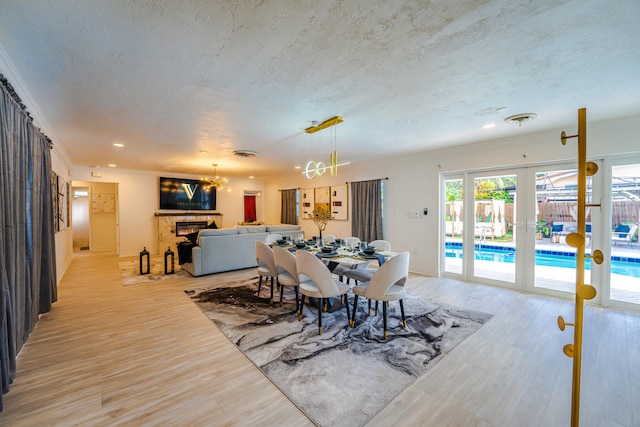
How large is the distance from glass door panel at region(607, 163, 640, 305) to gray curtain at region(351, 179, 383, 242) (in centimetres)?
365

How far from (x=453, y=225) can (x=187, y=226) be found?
295 inches

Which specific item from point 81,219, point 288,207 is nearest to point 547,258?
point 288,207

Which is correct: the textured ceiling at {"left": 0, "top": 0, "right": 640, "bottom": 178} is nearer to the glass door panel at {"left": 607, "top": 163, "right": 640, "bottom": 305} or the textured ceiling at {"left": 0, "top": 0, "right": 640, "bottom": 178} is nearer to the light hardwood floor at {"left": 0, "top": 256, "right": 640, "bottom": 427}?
the glass door panel at {"left": 607, "top": 163, "right": 640, "bottom": 305}

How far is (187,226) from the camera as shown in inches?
327

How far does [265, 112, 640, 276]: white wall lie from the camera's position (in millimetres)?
3518

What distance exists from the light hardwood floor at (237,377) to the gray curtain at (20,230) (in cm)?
29

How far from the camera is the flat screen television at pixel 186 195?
800 cm

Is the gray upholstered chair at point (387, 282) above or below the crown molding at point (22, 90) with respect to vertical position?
below

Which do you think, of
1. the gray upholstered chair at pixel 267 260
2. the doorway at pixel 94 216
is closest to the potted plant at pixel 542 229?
the gray upholstered chair at pixel 267 260

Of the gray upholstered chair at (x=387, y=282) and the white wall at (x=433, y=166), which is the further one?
the white wall at (x=433, y=166)

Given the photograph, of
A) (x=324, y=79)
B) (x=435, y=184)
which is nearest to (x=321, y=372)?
(x=324, y=79)

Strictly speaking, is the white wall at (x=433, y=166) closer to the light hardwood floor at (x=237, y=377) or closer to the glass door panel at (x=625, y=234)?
the glass door panel at (x=625, y=234)

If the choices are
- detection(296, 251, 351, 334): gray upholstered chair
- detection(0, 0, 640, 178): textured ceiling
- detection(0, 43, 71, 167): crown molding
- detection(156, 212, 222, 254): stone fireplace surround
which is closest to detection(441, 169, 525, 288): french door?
detection(0, 0, 640, 178): textured ceiling

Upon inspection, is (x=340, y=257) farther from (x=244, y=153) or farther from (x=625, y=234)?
(x=625, y=234)
